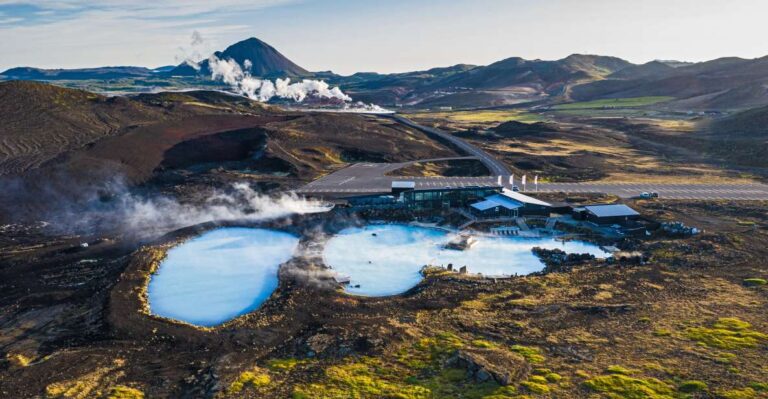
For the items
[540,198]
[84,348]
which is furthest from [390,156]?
[84,348]

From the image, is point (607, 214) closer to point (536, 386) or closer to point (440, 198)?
point (440, 198)

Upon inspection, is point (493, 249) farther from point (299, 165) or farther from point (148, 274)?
point (299, 165)

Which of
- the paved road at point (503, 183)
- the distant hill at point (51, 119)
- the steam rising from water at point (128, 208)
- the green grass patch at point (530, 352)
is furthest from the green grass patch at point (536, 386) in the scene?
the distant hill at point (51, 119)

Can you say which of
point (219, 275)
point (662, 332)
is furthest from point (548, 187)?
point (219, 275)

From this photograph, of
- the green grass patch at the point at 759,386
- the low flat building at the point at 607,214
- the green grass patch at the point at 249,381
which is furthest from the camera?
the low flat building at the point at 607,214

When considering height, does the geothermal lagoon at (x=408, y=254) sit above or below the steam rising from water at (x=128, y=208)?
below

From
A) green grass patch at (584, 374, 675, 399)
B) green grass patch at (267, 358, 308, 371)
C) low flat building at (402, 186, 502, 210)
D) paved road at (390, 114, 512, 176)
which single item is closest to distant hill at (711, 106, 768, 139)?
paved road at (390, 114, 512, 176)

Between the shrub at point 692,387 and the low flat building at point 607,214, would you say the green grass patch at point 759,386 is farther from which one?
the low flat building at point 607,214
